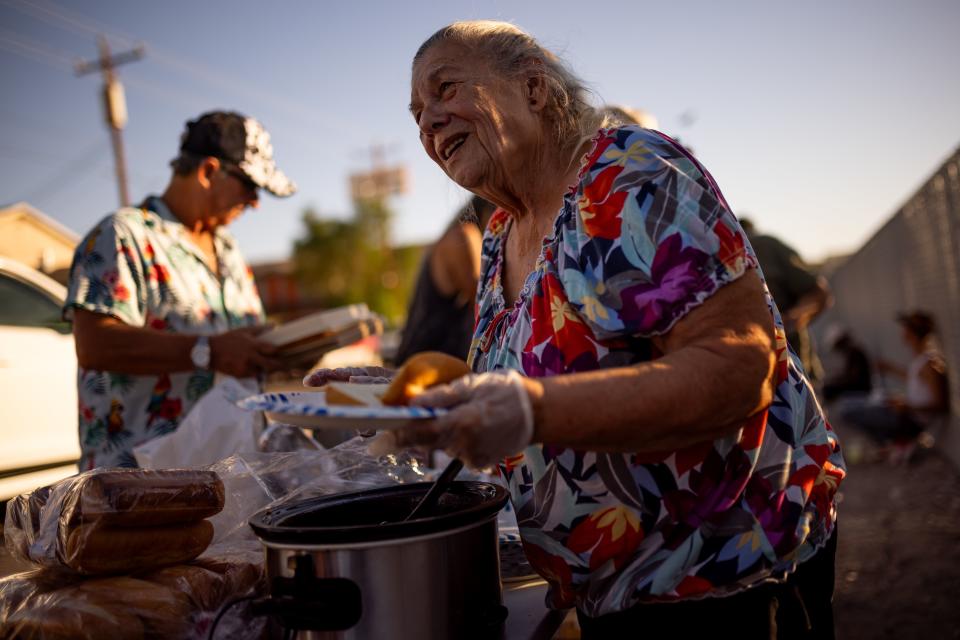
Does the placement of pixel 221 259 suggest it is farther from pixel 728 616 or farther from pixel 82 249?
pixel 728 616

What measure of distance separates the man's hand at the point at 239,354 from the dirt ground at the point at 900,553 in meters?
3.32

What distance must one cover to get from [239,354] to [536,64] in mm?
1626

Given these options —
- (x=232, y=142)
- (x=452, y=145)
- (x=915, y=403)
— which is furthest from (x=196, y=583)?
(x=915, y=403)

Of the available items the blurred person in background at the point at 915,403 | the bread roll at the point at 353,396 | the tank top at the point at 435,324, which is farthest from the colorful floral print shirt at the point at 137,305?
the blurred person in background at the point at 915,403

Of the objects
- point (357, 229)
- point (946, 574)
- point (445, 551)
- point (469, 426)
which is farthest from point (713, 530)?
point (357, 229)

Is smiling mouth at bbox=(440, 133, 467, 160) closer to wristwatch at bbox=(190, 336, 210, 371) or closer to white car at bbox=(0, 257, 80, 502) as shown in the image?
wristwatch at bbox=(190, 336, 210, 371)

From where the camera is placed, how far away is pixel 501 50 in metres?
1.68

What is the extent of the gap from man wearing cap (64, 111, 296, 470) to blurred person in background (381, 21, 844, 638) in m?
1.54

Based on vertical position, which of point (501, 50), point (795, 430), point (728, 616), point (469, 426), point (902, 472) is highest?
point (501, 50)

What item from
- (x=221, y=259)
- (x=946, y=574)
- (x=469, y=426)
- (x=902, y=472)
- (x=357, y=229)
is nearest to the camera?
(x=469, y=426)

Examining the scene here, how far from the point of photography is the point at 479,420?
1.05m

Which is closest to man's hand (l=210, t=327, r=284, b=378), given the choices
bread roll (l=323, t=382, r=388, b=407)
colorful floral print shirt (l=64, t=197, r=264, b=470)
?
colorful floral print shirt (l=64, t=197, r=264, b=470)

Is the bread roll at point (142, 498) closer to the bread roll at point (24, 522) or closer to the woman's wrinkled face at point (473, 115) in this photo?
the bread roll at point (24, 522)

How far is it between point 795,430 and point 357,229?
5359cm
